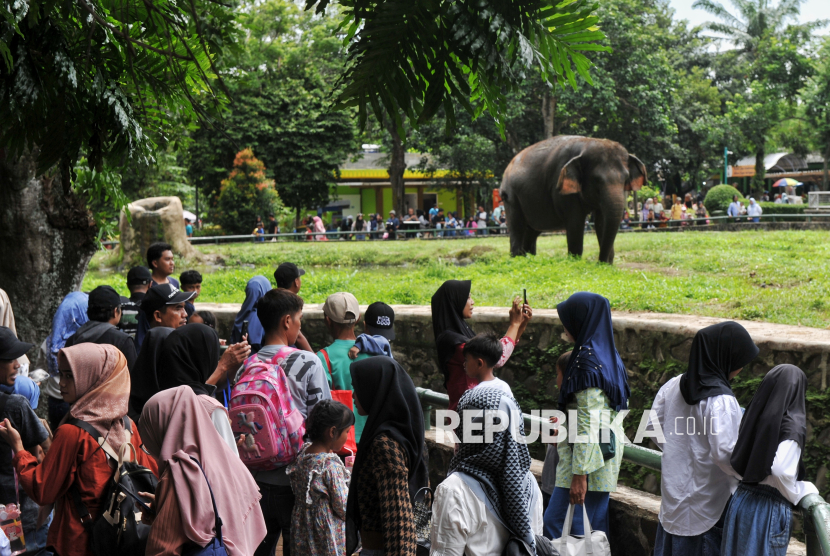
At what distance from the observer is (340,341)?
503 centimetres

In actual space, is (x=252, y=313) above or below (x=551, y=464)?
above

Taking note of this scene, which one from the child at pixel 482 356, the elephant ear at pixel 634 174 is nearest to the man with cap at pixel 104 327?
the child at pixel 482 356

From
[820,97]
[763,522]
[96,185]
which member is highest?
[820,97]

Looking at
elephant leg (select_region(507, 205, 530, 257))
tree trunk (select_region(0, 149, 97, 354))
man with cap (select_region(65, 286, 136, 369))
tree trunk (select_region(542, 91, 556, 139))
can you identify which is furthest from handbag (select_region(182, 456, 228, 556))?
tree trunk (select_region(542, 91, 556, 139))

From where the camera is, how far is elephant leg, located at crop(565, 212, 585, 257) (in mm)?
13984

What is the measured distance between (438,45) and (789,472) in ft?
7.30

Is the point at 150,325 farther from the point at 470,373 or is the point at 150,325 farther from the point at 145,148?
the point at 470,373

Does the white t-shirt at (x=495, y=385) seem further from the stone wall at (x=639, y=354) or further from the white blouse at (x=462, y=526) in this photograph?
the stone wall at (x=639, y=354)

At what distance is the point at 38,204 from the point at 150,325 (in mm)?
1924

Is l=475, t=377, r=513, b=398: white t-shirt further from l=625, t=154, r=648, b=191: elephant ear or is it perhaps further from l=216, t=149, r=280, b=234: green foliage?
l=216, t=149, r=280, b=234: green foliage

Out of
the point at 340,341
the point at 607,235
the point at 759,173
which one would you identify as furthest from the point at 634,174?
the point at 759,173

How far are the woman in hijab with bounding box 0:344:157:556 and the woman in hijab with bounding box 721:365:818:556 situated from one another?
258 centimetres

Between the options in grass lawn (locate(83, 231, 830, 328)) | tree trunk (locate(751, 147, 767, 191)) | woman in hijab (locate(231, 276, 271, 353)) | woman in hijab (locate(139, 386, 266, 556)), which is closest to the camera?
woman in hijab (locate(139, 386, 266, 556))

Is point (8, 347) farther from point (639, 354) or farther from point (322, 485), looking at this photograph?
point (639, 354)
